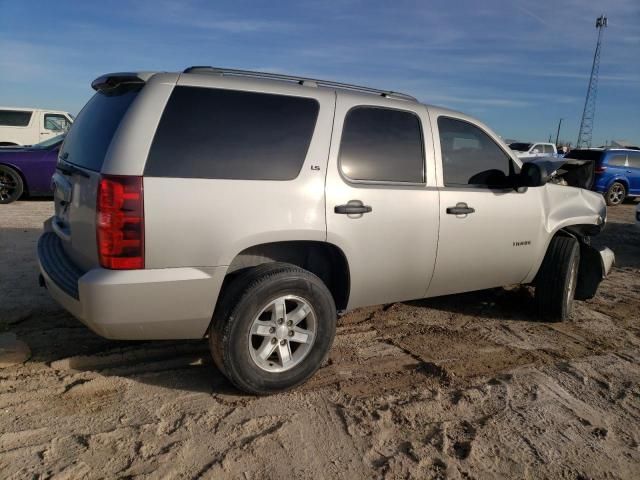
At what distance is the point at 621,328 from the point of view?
4.86m

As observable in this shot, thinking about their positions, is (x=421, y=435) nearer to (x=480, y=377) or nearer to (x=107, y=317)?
(x=480, y=377)

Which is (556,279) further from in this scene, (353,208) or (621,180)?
(621,180)

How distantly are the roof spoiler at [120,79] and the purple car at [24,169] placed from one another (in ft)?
26.2

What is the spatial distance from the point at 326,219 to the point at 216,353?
106 cm

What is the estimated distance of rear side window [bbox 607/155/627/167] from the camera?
1563 cm

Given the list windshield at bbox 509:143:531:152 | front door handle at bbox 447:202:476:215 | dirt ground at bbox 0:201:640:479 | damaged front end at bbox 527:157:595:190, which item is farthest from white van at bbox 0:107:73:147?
windshield at bbox 509:143:531:152

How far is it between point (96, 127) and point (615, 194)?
16.4 meters

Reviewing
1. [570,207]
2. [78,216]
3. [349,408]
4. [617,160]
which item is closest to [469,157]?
[570,207]

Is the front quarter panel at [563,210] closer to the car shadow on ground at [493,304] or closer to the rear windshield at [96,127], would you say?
the car shadow on ground at [493,304]

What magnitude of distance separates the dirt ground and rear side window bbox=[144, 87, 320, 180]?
1.40 meters

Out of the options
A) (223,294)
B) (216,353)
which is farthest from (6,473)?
(223,294)

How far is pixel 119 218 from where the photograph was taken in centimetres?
273

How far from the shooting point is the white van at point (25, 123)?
1586 centimetres

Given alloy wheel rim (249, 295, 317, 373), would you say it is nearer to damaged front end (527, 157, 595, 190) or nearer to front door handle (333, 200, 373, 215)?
front door handle (333, 200, 373, 215)
